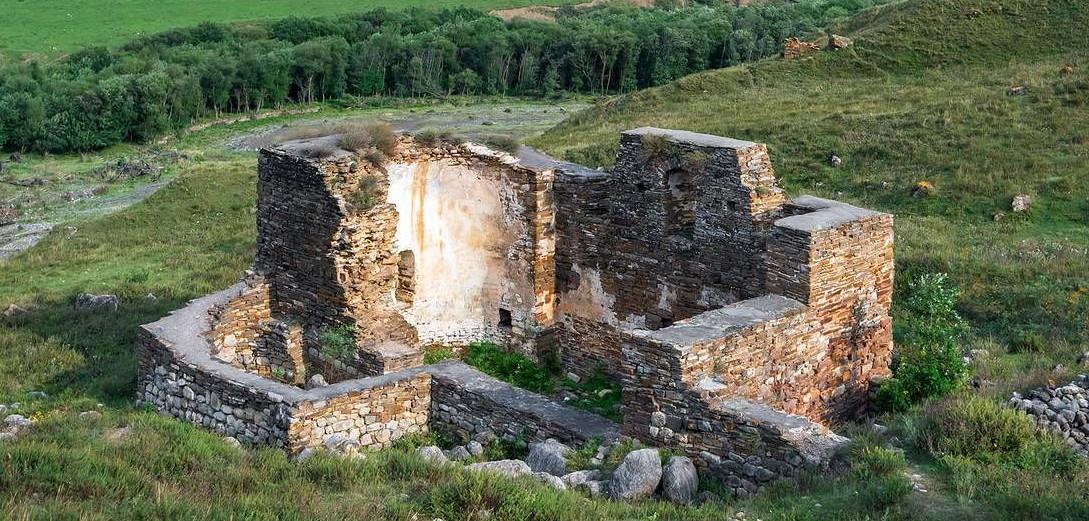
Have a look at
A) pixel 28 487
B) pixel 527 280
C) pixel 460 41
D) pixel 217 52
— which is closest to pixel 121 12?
pixel 217 52

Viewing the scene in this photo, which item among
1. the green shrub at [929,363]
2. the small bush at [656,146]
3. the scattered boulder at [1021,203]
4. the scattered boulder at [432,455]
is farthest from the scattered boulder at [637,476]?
the scattered boulder at [1021,203]

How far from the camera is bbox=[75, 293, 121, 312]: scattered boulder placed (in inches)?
653

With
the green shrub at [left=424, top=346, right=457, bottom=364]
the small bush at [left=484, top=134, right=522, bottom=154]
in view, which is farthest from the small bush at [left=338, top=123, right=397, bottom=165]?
the green shrub at [left=424, top=346, right=457, bottom=364]

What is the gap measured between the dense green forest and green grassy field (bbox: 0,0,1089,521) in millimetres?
15685

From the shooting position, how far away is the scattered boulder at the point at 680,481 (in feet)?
27.8

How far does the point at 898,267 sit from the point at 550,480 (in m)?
8.68

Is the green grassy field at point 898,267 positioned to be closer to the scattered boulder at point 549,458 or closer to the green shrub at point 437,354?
the scattered boulder at point 549,458

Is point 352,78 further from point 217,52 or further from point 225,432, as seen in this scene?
point 225,432

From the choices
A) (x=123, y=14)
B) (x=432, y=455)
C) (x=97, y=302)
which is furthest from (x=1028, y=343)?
(x=123, y=14)

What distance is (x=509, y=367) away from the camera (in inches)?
538

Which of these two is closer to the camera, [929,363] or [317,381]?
[929,363]

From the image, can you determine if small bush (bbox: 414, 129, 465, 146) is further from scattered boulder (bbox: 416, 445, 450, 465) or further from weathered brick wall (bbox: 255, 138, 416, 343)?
scattered boulder (bbox: 416, 445, 450, 465)

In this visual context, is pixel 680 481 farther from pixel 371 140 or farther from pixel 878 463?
pixel 371 140

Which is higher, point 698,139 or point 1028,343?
point 698,139
